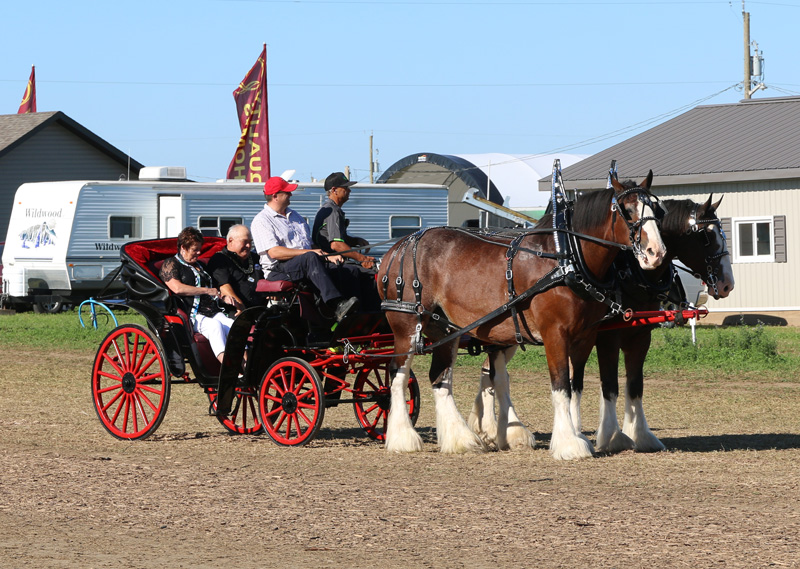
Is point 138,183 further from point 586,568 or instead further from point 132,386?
point 586,568

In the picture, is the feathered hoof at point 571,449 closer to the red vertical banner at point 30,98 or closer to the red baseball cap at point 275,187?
the red baseball cap at point 275,187

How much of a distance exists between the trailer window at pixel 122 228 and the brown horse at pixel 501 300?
61.2ft

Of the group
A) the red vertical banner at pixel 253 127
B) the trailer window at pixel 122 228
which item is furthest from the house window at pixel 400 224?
the trailer window at pixel 122 228

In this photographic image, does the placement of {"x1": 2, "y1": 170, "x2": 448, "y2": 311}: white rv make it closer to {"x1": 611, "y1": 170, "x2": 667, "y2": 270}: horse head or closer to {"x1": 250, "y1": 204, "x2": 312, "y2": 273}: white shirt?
{"x1": 250, "y1": 204, "x2": 312, "y2": 273}: white shirt

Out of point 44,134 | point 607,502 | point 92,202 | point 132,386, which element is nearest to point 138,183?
point 92,202

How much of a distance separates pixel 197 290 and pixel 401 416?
82.2 inches

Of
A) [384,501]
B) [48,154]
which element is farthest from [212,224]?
[384,501]

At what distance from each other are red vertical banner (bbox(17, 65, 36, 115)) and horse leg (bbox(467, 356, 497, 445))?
119 feet

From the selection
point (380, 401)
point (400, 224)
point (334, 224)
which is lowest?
point (380, 401)

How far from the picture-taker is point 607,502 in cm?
711

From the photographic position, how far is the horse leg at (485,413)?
32.4 feet

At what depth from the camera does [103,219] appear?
27.7 metres

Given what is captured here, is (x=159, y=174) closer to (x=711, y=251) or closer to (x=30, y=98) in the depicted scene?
(x=30, y=98)

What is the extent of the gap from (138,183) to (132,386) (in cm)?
1830
